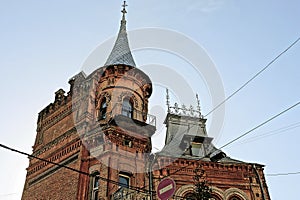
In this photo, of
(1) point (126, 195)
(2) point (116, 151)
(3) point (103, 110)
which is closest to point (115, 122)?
(2) point (116, 151)

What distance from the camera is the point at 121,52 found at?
23.9 meters

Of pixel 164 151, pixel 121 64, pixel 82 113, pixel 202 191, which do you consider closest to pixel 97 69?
pixel 121 64

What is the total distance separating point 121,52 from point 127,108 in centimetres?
519

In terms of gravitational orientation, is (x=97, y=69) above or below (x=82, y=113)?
above

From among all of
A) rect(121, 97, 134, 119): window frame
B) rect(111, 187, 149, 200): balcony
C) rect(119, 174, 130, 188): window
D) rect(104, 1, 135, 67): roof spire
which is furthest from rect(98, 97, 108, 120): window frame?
rect(111, 187, 149, 200): balcony

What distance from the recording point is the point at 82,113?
20.4m

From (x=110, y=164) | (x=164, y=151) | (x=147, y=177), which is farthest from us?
(x=164, y=151)

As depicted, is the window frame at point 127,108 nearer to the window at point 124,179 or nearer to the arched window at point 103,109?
the arched window at point 103,109

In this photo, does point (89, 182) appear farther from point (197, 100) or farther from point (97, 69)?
point (197, 100)

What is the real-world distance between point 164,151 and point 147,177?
266cm

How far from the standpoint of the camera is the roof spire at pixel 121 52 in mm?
22656

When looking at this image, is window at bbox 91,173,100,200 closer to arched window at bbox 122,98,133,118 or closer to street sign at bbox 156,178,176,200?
arched window at bbox 122,98,133,118

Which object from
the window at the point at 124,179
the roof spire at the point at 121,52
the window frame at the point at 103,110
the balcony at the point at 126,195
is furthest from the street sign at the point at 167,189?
the roof spire at the point at 121,52

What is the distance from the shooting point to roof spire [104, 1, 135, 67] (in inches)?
892
